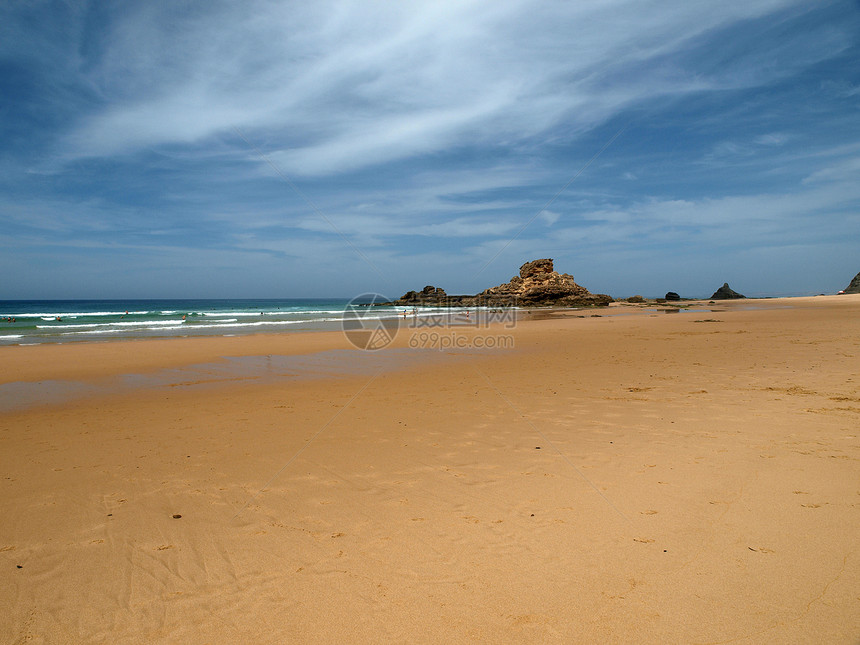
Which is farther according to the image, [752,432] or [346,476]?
[752,432]

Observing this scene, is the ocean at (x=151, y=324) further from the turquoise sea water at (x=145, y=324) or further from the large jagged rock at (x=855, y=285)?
the large jagged rock at (x=855, y=285)

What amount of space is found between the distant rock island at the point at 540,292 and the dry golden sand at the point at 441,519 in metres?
Result: 55.0

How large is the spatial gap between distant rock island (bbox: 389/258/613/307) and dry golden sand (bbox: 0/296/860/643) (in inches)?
2167

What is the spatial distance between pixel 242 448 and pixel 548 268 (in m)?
64.8

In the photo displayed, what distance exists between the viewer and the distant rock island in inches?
2399

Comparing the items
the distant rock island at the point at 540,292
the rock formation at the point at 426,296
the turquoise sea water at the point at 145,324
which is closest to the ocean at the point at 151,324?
the turquoise sea water at the point at 145,324

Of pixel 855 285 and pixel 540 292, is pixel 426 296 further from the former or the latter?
pixel 855 285

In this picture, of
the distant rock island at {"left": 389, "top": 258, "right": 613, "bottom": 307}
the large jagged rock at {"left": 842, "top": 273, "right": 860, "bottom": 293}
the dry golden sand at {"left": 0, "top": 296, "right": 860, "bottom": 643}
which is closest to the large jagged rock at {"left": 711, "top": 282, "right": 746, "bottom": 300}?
the large jagged rock at {"left": 842, "top": 273, "right": 860, "bottom": 293}

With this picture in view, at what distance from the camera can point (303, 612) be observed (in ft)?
8.29

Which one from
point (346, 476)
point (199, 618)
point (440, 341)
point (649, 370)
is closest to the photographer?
point (199, 618)

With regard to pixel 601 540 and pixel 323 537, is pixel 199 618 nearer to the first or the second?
pixel 323 537

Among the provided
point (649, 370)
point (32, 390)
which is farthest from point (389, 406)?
point (32, 390)

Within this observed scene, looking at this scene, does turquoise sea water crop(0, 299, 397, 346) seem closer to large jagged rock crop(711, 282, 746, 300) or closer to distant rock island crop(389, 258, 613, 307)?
distant rock island crop(389, 258, 613, 307)

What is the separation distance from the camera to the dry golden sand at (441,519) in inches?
96.6
